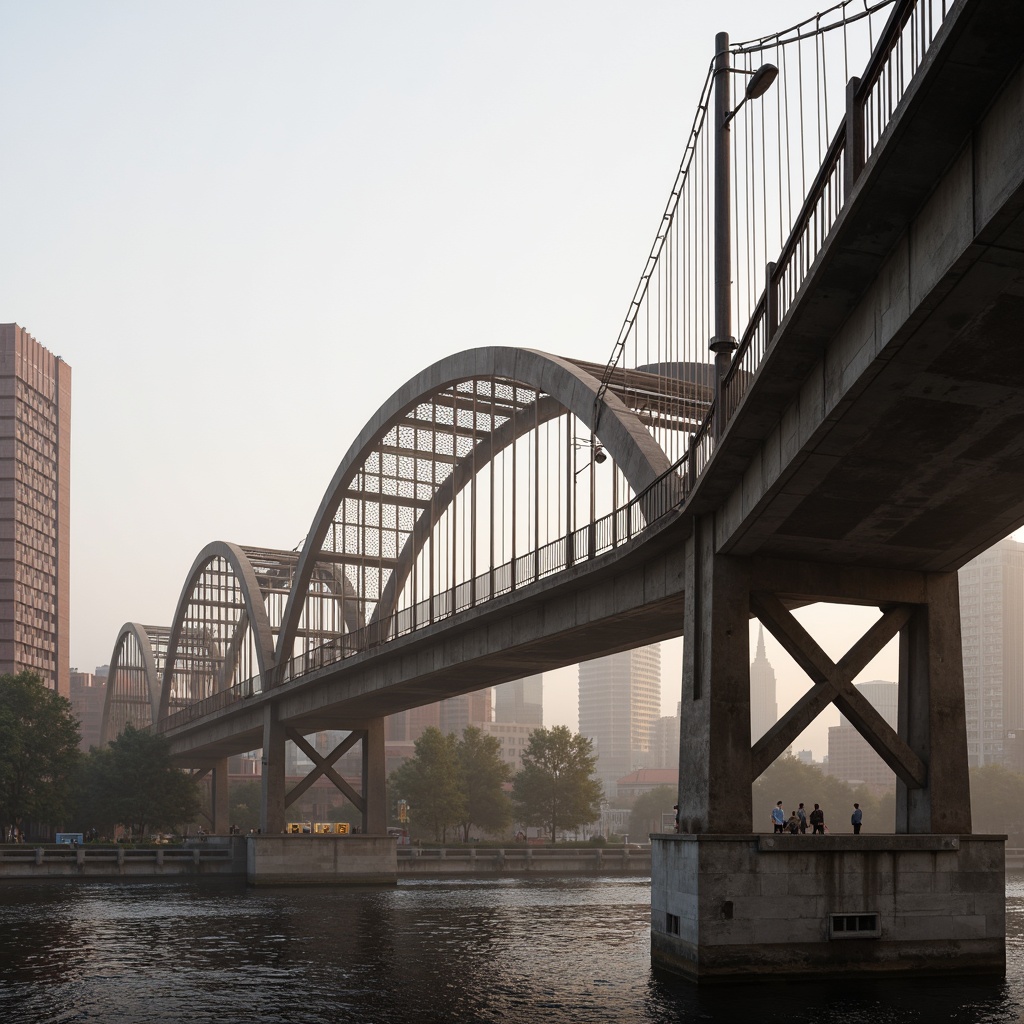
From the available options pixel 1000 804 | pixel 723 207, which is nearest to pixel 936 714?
Answer: pixel 723 207

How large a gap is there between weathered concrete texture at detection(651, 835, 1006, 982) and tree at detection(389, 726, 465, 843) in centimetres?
8060

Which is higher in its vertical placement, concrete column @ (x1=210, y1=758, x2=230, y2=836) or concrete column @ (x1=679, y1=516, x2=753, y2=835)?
concrete column @ (x1=679, y1=516, x2=753, y2=835)

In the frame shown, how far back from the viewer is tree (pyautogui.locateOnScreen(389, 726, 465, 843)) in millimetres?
107062

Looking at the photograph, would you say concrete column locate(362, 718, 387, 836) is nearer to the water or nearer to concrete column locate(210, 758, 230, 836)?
the water

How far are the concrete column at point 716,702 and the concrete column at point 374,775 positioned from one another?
44.4 meters

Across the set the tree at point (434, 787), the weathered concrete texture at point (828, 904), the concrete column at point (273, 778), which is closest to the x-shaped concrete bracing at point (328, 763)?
the concrete column at point (273, 778)

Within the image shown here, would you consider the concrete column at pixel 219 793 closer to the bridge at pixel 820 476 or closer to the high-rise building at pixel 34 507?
the high-rise building at pixel 34 507

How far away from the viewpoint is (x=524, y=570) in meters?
43.3

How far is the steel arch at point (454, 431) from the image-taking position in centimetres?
3584

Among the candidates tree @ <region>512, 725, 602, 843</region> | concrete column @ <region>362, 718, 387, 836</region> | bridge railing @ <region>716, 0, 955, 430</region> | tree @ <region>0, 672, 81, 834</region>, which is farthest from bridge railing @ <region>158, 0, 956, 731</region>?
tree @ <region>512, 725, 602, 843</region>

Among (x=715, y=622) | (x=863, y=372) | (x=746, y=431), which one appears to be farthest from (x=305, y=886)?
(x=863, y=372)

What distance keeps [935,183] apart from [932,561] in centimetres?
1482

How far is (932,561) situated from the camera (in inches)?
1168

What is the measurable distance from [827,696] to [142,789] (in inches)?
3182
